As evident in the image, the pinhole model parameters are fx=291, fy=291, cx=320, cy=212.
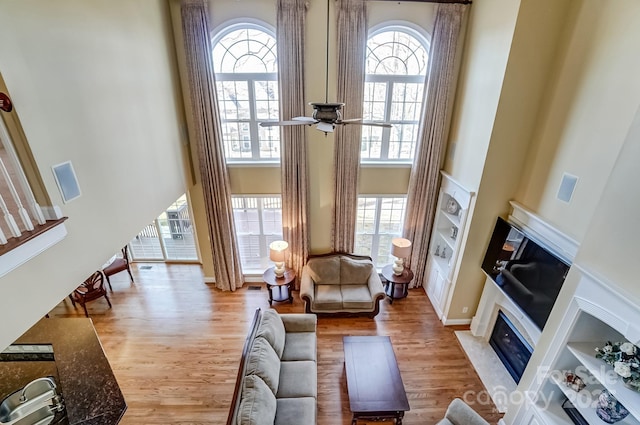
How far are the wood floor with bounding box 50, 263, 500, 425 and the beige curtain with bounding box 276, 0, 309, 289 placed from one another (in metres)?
1.37

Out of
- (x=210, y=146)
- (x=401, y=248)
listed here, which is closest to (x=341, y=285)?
(x=401, y=248)

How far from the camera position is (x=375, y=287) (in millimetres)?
5461

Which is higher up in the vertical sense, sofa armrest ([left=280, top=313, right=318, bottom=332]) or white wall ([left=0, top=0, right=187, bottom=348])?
white wall ([left=0, top=0, right=187, bottom=348])

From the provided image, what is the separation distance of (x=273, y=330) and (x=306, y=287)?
1335 mm

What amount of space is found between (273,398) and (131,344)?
303 cm

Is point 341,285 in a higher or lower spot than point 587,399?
lower

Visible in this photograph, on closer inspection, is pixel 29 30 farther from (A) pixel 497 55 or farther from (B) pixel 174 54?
(A) pixel 497 55

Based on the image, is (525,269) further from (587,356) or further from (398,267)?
(398,267)

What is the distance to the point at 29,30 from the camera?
232cm

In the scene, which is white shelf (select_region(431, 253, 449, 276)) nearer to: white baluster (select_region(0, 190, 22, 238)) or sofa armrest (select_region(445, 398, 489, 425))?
sofa armrest (select_region(445, 398, 489, 425))

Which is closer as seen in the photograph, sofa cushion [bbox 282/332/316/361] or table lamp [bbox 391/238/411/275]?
sofa cushion [bbox 282/332/316/361]

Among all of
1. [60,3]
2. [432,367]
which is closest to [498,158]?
[432,367]

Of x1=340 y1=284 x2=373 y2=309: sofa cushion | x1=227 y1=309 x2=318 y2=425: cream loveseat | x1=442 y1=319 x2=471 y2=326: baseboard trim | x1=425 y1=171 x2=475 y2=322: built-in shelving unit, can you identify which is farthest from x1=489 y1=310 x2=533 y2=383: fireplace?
x1=227 y1=309 x2=318 y2=425: cream loveseat

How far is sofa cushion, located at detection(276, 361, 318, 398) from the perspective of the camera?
12.1ft
